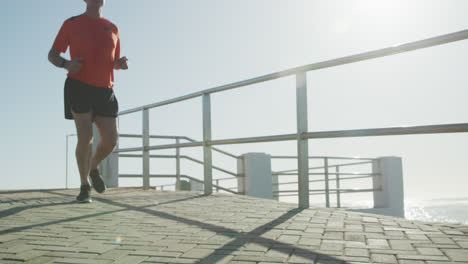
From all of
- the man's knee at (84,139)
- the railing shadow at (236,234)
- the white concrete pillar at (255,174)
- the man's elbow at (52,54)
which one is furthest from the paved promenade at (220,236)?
the white concrete pillar at (255,174)

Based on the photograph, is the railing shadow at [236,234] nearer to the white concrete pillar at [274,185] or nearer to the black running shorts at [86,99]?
the black running shorts at [86,99]

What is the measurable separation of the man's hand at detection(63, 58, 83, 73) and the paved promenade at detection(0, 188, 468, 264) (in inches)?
41.2

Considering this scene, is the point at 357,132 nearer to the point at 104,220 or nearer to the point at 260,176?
the point at 104,220

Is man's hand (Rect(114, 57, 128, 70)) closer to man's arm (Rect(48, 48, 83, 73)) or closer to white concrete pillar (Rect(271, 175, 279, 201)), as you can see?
man's arm (Rect(48, 48, 83, 73))

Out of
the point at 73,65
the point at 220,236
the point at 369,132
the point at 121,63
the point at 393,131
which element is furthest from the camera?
the point at 121,63

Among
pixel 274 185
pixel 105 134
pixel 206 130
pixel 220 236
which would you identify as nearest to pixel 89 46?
pixel 105 134

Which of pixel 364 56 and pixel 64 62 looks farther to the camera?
pixel 64 62

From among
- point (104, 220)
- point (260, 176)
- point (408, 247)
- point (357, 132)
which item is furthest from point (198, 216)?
point (260, 176)

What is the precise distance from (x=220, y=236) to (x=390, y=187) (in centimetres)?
646

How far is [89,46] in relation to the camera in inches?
132

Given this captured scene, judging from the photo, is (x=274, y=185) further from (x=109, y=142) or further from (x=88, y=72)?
(x=88, y=72)

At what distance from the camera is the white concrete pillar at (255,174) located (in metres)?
7.45

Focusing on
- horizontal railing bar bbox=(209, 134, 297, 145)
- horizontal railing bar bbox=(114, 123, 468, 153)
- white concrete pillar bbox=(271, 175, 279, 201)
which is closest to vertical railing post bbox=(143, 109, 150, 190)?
horizontal railing bar bbox=(209, 134, 297, 145)

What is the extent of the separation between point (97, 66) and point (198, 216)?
4.87ft
